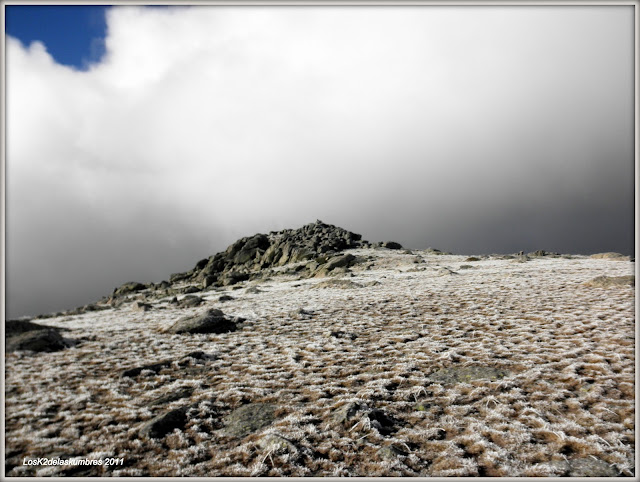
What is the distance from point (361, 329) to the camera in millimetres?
17859

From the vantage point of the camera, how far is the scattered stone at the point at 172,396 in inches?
402

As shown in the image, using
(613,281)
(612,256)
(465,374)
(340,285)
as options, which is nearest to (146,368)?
(465,374)

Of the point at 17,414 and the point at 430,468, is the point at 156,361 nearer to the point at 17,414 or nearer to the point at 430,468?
the point at 17,414

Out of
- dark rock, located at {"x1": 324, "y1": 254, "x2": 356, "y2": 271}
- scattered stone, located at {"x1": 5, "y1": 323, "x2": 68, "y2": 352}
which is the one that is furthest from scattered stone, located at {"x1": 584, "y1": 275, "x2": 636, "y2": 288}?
dark rock, located at {"x1": 324, "y1": 254, "x2": 356, "y2": 271}

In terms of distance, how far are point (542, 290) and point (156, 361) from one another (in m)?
24.9

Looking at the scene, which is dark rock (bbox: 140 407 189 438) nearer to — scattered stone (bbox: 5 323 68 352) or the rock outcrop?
scattered stone (bbox: 5 323 68 352)

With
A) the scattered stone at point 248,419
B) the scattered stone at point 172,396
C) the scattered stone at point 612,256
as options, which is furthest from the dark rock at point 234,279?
the scattered stone at point 612,256

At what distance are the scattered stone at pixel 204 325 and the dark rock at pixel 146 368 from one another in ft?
15.4

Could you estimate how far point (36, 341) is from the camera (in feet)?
49.7

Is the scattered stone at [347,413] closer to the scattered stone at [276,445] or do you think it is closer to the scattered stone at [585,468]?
the scattered stone at [276,445]

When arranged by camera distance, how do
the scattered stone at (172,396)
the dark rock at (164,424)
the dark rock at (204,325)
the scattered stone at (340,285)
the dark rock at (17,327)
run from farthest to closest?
the scattered stone at (340,285) → the dark rock at (204,325) → the dark rock at (17,327) → the scattered stone at (172,396) → the dark rock at (164,424)

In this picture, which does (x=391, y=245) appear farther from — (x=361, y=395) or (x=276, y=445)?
(x=276, y=445)

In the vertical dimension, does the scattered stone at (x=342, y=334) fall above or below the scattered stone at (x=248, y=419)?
above

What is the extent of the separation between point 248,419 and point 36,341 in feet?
41.4
